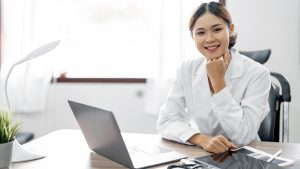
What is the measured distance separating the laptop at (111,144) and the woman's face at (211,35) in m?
0.50

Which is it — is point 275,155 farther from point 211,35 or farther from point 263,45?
point 263,45

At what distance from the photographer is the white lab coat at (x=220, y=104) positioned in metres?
1.25

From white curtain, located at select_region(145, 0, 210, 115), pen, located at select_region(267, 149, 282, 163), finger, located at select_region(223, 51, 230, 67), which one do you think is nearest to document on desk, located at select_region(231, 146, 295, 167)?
pen, located at select_region(267, 149, 282, 163)

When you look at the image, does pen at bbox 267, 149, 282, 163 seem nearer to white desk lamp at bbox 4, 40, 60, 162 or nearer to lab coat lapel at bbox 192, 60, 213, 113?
lab coat lapel at bbox 192, 60, 213, 113

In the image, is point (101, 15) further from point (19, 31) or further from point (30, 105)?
point (30, 105)

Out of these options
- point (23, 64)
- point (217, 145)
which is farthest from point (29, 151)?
point (23, 64)

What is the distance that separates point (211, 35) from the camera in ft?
4.47

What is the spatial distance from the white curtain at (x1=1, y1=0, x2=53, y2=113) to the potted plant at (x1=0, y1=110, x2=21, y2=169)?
6.34 ft

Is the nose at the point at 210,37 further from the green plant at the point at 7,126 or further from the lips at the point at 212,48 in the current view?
the green plant at the point at 7,126

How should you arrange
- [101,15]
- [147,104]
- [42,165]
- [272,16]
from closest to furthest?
[42,165] < [272,16] < [147,104] < [101,15]

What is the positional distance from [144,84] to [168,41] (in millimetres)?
434

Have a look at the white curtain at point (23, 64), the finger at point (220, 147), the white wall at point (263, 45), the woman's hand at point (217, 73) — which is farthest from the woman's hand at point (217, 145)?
the white curtain at point (23, 64)

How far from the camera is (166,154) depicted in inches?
42.0

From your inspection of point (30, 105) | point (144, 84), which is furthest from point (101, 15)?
point (30, 105)
